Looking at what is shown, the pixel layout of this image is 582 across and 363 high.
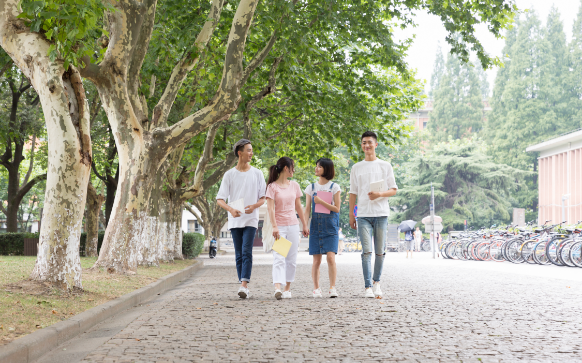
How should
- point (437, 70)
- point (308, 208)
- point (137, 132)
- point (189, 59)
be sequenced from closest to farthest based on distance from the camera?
point (308, 208)
point (137, 132)
point (189, 59)
point (437, 70)

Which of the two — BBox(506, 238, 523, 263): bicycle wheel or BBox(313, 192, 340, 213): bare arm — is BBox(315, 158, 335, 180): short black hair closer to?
BBox(313, 192, 340, 213): bare arm

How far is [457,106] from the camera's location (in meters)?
78.2

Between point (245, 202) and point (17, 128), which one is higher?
point (17, 128)

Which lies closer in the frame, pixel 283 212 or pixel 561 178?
pixel 283 212

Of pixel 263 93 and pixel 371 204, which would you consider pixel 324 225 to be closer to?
pixel 371 204

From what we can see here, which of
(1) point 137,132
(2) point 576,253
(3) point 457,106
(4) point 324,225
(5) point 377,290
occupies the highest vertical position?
(3) point 457,106

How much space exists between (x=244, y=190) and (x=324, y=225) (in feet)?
3.97

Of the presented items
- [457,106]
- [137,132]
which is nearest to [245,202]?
[137,132]

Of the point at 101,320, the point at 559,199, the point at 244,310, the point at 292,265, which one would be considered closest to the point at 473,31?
the point at 292,265

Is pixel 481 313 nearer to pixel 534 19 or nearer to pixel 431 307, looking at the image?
pixel 431 307

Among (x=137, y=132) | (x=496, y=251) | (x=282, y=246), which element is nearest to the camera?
(x=282, y=246)

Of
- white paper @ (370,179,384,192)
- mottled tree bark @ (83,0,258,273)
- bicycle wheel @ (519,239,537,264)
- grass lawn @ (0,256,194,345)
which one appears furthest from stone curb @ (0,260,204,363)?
bicycle wheel @ (519,239,537,264)

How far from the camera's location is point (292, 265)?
8.36 metres

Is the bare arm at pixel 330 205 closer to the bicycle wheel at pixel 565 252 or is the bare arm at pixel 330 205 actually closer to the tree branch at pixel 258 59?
the tree branch at pixel 258 59
